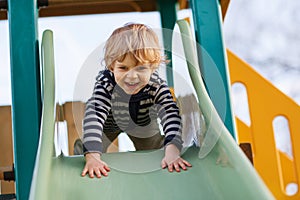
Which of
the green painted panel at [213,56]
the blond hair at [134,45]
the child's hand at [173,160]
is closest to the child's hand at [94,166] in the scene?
the child's hand at [173,160]

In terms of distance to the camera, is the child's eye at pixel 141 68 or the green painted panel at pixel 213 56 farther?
Answer: the green painted panel at pixel 213 56

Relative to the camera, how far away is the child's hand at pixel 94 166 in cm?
145

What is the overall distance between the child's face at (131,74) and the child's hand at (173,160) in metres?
0.19

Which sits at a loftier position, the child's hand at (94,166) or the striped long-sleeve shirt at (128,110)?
the striped long-sleeve shirt at (128,110)

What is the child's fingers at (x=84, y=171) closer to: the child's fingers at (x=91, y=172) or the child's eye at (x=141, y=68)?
the child's fingers at (x=91, y=172)

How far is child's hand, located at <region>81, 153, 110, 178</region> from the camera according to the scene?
145 centimetres

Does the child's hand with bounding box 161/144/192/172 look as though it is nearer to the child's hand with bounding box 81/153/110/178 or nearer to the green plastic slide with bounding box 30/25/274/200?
the green plastic slide with bounding box 30/25/274/200

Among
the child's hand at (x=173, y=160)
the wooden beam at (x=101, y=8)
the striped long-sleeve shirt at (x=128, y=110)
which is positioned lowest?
the child's hand at (x=173, y=160)

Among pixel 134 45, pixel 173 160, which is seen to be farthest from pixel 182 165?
pixel 134 45

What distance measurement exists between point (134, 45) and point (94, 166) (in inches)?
12.9

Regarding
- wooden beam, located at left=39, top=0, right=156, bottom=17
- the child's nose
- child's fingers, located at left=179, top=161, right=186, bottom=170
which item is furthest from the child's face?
wooden beam, located at left=39, top=0, right=156, bottom=17

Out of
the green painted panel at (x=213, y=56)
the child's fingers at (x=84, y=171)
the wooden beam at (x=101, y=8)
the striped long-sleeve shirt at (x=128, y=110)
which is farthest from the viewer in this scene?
the wooden beam at (x=101, y=8)

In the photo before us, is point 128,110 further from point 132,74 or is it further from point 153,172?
point 153,172

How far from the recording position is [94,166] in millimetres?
1459
